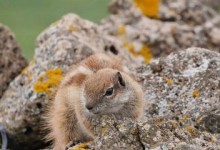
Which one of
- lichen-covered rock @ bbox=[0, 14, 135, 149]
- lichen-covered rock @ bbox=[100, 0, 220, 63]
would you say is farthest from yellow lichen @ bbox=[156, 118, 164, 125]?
lichen-covered rock @ bbox=[100, 0, 220, 63]

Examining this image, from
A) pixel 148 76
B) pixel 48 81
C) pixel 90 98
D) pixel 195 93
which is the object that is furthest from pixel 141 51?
pixel 90 98

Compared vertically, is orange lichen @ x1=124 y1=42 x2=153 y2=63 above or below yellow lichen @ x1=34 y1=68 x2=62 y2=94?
above

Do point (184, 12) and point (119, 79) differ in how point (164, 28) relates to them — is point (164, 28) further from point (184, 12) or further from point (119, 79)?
point (119, 79)

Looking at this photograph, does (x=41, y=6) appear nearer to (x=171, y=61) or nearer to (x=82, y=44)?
(x=82, y=44)

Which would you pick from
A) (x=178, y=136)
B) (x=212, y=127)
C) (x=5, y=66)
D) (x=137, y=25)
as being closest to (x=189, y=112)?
(x=212, y=127)

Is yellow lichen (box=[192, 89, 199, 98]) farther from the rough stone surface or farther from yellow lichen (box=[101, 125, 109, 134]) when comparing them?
yellow lichen (box=[101, 125, 109, 134])

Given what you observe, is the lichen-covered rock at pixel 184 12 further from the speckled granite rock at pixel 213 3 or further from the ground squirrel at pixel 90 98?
the speckled granite rock at pixel 213 3
